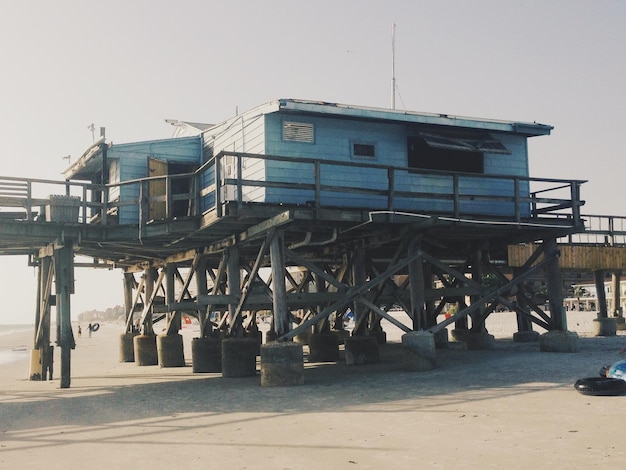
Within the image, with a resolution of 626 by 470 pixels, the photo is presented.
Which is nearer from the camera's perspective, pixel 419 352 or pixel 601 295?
pixel 419 352

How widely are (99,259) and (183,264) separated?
3.23 meters

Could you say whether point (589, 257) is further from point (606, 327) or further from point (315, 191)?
point (315, 191)

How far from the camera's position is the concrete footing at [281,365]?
1458cm

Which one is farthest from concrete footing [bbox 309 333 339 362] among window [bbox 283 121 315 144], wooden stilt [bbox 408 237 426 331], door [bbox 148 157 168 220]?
window [bbox 283 121 315 144]

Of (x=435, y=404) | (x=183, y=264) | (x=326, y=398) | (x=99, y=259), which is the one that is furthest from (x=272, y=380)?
(x=99, y=259)

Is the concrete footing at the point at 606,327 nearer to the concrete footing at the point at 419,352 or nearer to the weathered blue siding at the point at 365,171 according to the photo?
the weathered blue siding at the point at 365,171

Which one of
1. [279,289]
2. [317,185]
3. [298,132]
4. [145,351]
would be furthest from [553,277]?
[145,351]

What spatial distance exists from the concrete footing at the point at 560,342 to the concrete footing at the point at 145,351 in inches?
529

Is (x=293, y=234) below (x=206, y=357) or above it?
above

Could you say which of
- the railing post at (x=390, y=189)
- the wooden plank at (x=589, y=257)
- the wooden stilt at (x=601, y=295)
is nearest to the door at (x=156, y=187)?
the railing post at (x=390, y=189)

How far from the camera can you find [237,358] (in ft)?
57.5

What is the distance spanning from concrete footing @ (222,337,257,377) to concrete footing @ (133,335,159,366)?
7.45 m

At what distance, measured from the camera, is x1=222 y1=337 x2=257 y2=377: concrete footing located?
17516 mm

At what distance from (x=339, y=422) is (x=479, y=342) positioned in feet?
44.0
